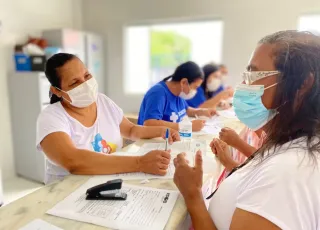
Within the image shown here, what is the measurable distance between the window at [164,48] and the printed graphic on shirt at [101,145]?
9.36 ft

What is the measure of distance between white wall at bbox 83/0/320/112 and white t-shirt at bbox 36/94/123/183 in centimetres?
264

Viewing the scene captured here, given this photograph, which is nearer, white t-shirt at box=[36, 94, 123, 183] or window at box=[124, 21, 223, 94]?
white t-shirt at box=[36, 94, 123, 183]

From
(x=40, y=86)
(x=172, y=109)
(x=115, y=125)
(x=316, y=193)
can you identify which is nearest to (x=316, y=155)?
(x=316, y=193)

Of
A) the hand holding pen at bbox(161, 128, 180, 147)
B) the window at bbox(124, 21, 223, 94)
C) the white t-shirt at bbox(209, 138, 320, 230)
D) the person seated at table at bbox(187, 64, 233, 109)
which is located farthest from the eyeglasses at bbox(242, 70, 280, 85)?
the window at bbox(124, 21, 223, 94)

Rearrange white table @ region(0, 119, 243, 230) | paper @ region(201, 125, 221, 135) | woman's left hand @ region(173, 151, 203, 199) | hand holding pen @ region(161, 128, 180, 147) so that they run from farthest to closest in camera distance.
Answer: paper @ region(201, 125, 221, 135) < hand holding pen @ region(161, 128, 180, 147) < woman's left hand @ region(173, 151, 203, 199) < white table @ region(0, 119, 243, 230)

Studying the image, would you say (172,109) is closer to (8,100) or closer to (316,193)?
(316,193)

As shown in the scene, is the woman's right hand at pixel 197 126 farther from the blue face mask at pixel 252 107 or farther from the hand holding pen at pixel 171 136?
the blue face mask at pixel 252 107

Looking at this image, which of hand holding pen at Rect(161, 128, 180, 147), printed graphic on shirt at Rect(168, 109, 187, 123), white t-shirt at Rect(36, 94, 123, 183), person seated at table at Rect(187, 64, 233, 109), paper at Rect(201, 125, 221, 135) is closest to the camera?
white t-shirt at Rect(36, 94, 123, 183)

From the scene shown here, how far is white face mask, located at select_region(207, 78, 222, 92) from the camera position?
3066 millimetres

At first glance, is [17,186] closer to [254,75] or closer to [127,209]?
[127,209]

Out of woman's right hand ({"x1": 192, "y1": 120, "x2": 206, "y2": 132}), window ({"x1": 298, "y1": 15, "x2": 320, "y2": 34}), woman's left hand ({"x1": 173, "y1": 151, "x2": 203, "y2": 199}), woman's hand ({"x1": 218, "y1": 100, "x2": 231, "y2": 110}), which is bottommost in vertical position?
woman's hand ({"x1": 218, "y1": 100, "x2": 231, "y2": 110})

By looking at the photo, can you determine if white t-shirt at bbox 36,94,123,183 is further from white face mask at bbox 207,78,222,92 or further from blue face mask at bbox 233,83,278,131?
white face mask at bbox 207,78,222,92

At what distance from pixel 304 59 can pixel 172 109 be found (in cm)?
137

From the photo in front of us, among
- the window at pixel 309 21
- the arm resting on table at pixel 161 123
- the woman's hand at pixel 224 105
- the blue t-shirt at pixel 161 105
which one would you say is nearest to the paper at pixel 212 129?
the arm resting on table at pixel 161 123
